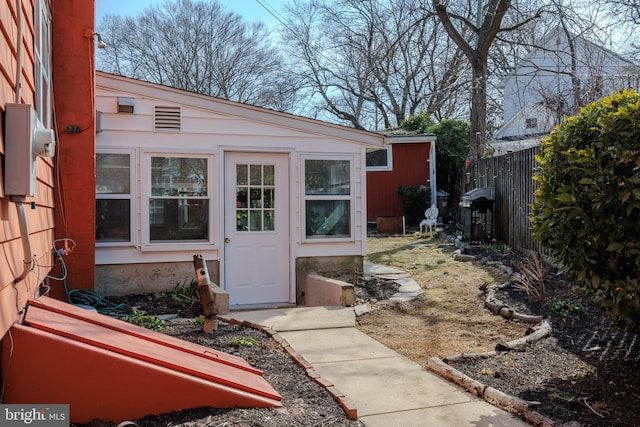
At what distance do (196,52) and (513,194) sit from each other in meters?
20.9

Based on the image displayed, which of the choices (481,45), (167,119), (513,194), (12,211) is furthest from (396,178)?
(12,211)

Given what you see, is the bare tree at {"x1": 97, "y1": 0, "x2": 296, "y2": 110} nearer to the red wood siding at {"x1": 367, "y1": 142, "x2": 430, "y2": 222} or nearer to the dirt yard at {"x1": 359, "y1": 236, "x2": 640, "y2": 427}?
the red wood siding at {"x1": 367, "y1": 142, "x2": 430, "y2": 222}

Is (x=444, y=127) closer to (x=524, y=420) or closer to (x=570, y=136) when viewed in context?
(x=570, y=136)

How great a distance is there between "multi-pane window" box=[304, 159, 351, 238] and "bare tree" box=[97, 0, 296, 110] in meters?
20.1

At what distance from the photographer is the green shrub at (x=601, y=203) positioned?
335cm

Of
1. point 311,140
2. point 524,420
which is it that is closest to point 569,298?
point 524,420

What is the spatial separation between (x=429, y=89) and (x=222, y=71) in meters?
10.8

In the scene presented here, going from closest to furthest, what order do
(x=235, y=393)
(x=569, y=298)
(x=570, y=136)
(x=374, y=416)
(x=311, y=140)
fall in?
(x=235, y=393) < (x=374, y=416) < (x=570, y=136) < (x=569, y=298) < (x=311, y=140)

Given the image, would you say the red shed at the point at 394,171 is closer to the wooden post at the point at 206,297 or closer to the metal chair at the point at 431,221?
the metal chair at the point at 431,221

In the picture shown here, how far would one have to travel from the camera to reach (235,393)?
2.99 meters

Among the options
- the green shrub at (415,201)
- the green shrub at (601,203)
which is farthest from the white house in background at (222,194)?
the green shrub at (415,201)

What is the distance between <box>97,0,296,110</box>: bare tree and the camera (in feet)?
84.3

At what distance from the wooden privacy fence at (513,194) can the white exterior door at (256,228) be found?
397 centimetres

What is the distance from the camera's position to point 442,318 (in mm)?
6016
